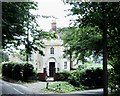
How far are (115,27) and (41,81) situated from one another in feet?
49.4

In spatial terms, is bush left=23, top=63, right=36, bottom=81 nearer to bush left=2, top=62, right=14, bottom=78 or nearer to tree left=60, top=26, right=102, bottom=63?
bush left=2, top=62, right=14, bottom=78

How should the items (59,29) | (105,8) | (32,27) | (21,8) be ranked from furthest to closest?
(59,29), (32,27), (105,8), (21,8)

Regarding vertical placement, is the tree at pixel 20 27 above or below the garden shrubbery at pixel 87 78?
above

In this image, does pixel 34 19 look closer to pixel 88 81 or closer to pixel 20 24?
pixel 20 24

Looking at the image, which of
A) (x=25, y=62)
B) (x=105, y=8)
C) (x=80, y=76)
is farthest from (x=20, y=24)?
(x=25, y=62)

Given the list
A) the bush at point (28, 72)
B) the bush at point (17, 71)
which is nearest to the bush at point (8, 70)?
the bush at point (17, 71)

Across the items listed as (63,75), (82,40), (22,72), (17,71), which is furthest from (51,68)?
(82,40)

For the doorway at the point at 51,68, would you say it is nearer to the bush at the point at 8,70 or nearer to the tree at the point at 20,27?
the bush at the point at 8,70

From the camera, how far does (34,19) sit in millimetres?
10219

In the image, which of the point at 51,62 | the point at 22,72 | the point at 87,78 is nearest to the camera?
the point at 87,78

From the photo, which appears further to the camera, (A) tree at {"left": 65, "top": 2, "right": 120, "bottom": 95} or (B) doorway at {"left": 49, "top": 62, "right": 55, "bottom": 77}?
(B) doorway at {"left": 49, "top": 62, "right": 55, "bottom": 77}

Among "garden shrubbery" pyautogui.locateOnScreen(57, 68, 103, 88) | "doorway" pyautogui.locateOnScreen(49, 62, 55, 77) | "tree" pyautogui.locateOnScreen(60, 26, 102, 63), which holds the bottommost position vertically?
"garden shrubbery" pyautogui.locateOnScreen(57, 68, 103, 88)

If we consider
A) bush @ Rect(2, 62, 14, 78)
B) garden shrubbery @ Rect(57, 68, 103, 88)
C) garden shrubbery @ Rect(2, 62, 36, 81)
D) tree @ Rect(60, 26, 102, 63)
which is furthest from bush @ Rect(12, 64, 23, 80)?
tree @ Rect(60, 26, 102, 63)

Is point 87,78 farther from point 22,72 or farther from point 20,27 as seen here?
point 20,27
